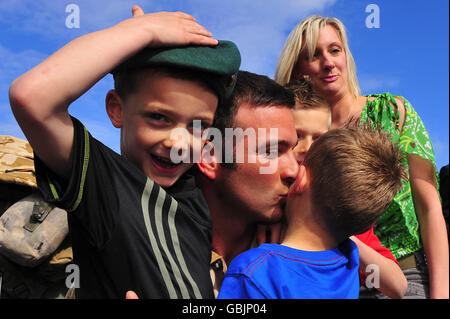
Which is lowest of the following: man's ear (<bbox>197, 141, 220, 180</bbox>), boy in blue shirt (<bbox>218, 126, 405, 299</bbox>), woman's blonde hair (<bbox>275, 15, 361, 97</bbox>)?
boy in blue shirt (<bbox>218, 126, 405, 299</bbox>)

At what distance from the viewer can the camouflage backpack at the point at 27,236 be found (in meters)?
2.56

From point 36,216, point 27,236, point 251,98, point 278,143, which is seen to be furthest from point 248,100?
point 27,236

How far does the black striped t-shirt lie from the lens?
4.48 feet

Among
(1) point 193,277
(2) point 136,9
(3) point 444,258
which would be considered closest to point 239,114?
(2) point 136,9

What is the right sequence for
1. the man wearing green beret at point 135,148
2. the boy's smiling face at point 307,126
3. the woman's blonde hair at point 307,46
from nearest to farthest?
the man wearing green beret at point 135,148, the boy's smiling face at point 307,126, the woman's blonde hair at point 307,46

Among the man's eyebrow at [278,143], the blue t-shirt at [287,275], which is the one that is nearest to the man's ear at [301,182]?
the man's eyebrow at [278,143]

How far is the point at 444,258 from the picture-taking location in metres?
2.81

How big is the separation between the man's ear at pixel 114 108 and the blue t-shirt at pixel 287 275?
0.78m

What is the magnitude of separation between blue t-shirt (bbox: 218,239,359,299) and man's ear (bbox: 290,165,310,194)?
0.95ft

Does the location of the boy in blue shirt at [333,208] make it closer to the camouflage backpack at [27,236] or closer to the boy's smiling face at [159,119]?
the boy's smiling face at [159,119]

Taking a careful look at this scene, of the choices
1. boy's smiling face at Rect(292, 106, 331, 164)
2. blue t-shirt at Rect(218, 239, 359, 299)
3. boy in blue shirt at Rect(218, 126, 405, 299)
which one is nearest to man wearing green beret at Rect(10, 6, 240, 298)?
blue t-shirt at Rect(218, 239, 359, 299)

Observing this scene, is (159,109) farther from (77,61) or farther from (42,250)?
(42,250)

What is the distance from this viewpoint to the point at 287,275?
153 cm

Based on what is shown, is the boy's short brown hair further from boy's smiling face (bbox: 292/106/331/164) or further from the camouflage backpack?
the camouflage backpack
